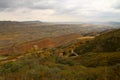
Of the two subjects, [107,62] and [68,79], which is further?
[107,62]

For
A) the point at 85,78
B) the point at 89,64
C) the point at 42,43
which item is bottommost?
the point at 42,43

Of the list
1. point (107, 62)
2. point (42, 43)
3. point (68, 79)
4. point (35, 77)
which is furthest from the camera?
point (42, 43)

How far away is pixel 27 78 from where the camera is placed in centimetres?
977

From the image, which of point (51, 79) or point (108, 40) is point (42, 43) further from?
point (51, 79)

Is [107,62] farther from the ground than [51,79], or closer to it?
closer to it

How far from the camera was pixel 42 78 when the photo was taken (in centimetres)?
995

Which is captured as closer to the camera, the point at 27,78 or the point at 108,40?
the point at 27,78

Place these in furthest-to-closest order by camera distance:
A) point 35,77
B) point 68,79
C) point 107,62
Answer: point 107,62 → point 35,77 → point 68,79

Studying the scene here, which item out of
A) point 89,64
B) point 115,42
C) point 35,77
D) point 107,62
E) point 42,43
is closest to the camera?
point 35,77

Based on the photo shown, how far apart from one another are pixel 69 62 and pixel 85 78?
29.0 ft

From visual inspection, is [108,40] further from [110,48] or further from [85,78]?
[85,78]

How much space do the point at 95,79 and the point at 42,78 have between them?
7.60 ft

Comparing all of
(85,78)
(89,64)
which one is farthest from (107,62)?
(85,78)

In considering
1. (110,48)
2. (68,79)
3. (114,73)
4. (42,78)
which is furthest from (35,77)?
(110,48)
